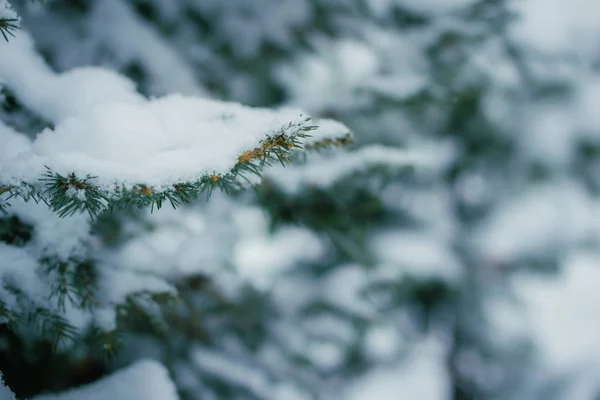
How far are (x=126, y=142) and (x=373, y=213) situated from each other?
1.90 m

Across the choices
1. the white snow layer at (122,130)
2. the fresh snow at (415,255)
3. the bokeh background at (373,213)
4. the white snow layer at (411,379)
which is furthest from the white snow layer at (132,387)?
the white snow layer at (411,379)

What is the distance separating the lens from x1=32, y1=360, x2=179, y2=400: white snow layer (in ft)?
4.24

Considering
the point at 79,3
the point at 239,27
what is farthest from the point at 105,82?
the point at 239,27

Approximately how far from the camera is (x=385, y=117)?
8.43 feet

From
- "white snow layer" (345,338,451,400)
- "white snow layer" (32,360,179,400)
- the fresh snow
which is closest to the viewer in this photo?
"white snow layer" (32,360,179,400)

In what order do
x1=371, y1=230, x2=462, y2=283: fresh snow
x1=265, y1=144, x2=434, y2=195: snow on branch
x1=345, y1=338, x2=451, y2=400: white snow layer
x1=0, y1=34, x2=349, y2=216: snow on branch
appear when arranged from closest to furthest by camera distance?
1. x1=0, y1=34, x2=349, y2=216: snow on branch
2. x1=265, y1=144, x2=434, y2=195: snow on branch
3. x1=371, y1=230, x2=462, y2=283: fresh snow
4. x1=345, y1=338, x2=451, y2=400: white snow layer

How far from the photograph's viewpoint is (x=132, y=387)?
134 cm

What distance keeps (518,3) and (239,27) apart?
5.61 ft

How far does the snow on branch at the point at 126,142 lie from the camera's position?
783mm

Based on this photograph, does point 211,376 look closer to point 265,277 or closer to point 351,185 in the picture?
point 265,277

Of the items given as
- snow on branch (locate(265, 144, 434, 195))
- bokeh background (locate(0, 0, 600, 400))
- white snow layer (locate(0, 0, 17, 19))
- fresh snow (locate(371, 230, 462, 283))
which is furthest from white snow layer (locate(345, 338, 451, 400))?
white snow layer (locate(0, 0, 17, 19))

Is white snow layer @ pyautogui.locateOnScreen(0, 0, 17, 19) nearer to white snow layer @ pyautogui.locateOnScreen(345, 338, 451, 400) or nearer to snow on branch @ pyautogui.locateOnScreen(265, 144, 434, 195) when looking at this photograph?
snow on branch @ pyautogui.locateOnScreen(265, 144, 434, 195)

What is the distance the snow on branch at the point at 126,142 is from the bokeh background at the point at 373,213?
0.66 feet

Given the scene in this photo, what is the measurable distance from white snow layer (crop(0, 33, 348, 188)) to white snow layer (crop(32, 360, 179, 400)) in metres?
0.82
